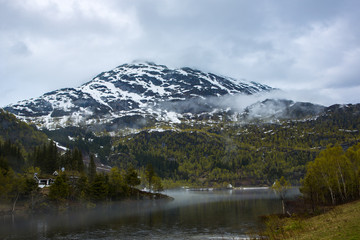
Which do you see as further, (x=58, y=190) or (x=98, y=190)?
(x=98, y=190)

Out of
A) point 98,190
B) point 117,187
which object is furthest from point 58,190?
point 117,187

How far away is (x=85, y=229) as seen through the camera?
6975 centimetres

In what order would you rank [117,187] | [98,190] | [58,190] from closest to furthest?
[58,190] → [98,190] → [117,187]

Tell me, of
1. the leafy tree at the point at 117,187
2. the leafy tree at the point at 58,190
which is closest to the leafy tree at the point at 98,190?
the leafy tree at the point at 117,187

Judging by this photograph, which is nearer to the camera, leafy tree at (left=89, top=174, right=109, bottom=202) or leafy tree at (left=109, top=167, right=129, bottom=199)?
leafy tree at (left=89, top=174, right=109, bottom=202)

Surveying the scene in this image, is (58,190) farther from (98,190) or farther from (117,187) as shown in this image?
(117,187)

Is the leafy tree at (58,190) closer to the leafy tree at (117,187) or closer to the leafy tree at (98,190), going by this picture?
the leafy tree at (98,190)

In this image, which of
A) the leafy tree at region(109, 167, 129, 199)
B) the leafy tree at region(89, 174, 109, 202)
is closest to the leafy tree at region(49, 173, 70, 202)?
the leafy tree at region(89, 174, 109, 202)

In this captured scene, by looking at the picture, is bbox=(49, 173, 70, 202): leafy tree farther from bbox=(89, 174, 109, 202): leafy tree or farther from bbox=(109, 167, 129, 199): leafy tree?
bbox=(109, 167, 129, 199): leafy tree

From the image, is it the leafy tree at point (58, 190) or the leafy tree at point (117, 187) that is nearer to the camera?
the leafy tree at point (58, 190)

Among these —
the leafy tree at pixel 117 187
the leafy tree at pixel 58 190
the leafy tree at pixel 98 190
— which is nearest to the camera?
the leafy tree at pixel 58 190

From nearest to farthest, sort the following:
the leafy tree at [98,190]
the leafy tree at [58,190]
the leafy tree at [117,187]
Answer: the leafy tree at [58,190] < the leafy tree at [98,190] < the leafy tree at [117,187]

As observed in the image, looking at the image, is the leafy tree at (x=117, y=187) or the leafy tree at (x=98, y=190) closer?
the leafy tree at (x=98, y=190)

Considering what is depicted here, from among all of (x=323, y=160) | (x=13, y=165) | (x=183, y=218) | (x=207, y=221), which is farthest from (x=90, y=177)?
(x=323, y=160)
